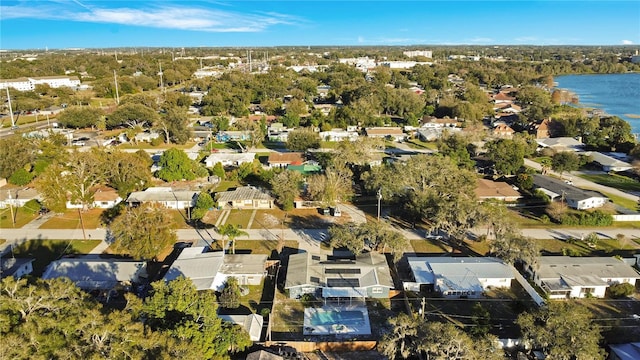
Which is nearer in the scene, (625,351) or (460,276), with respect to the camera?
(625,351)

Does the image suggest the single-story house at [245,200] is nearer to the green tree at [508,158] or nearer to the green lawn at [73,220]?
the green lawn at [73,220]

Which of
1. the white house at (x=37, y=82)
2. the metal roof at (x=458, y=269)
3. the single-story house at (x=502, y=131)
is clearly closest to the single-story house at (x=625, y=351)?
the metal roof at (x=458, y=269)

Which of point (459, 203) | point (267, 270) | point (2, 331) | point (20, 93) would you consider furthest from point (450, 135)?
point (20, 93)

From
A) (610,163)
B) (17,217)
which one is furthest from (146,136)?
(610,163)

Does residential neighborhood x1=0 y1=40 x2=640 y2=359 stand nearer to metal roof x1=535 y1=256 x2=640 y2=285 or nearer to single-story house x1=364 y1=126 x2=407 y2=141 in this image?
metal roof x1=535 y1=256 x2=640 y2=285

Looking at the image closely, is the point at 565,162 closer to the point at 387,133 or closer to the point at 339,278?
the point at 387,133

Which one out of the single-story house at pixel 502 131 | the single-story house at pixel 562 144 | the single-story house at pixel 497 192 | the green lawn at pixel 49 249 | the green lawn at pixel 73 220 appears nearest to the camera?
the green lawn at pixel 49 249

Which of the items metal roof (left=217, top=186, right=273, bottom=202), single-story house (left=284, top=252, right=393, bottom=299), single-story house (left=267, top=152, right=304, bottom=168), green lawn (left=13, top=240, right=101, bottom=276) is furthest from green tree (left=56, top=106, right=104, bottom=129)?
single-story house (left=284, top=252, right=393, bottom=299)
